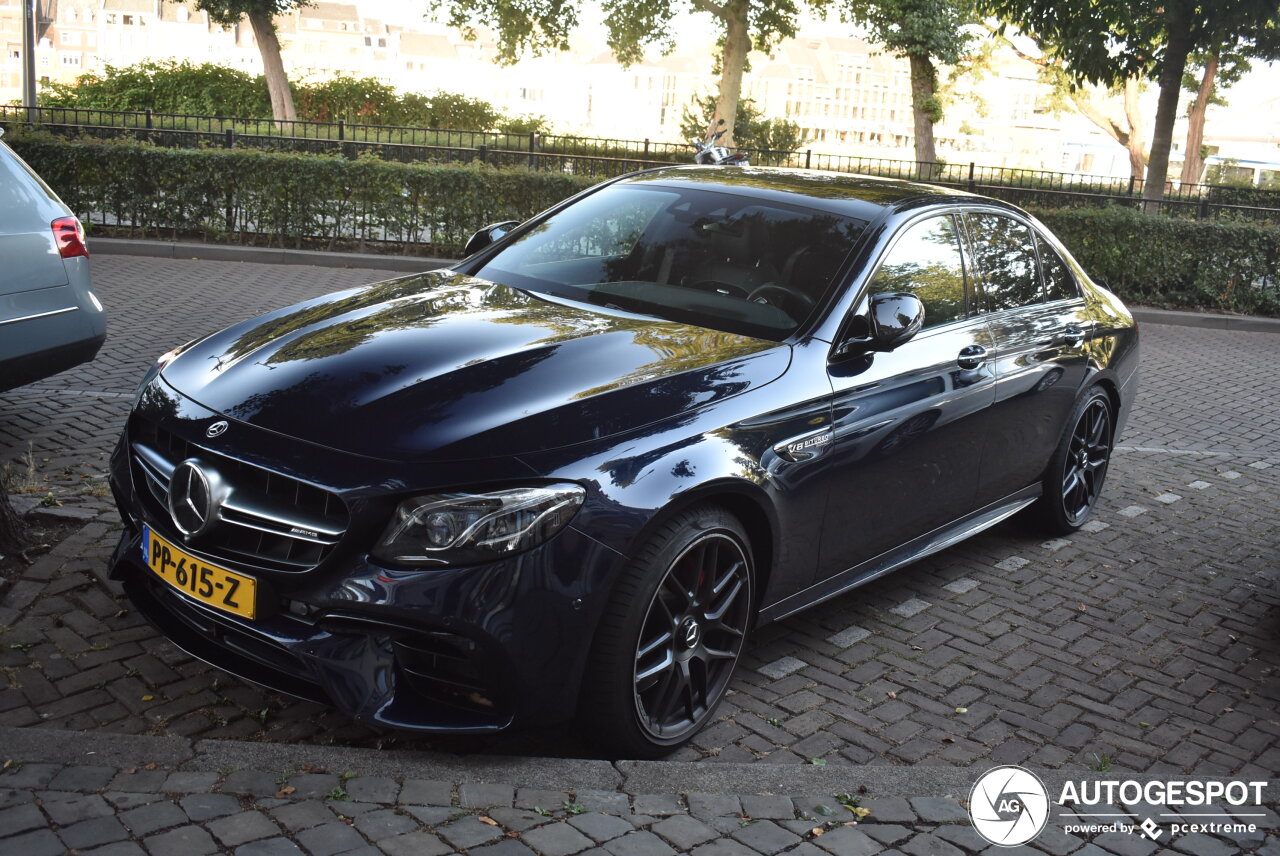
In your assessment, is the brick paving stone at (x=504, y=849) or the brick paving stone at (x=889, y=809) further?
the brick paving stone at (x=889, y=809)

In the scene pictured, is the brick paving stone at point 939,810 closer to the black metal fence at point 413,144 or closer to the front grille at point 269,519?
the front grille at point 269,519

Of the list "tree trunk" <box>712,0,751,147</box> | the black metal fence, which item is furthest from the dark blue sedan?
"tree trunk" <box>712,0,751,147</box>

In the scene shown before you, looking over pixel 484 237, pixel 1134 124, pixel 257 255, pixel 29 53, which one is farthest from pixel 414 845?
pixel 1134 124

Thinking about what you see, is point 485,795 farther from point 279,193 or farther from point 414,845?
point 279,193

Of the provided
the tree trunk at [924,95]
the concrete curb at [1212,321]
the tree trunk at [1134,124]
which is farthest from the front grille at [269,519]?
the tree trunk at [1134,124]

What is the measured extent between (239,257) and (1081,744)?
11675 mm

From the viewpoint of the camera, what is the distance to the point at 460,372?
12.1 ft

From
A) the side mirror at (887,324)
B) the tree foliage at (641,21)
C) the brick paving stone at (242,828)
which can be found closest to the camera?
the brick paving stone at (242,828)

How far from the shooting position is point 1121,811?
3.43m

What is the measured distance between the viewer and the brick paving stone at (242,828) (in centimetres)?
290

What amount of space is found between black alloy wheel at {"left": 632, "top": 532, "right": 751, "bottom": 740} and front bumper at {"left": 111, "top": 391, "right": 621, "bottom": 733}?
27 centimetres

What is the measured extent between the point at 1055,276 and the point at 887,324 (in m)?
2.04

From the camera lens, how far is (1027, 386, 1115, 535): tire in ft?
19.4
